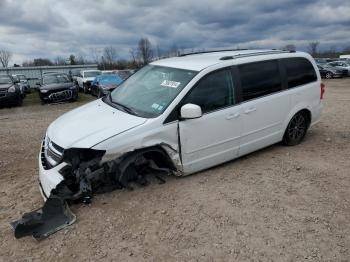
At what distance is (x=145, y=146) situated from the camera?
14.0 feet

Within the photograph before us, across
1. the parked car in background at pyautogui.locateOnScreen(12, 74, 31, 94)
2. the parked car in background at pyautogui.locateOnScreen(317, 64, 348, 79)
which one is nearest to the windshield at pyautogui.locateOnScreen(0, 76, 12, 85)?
the parked car in background at pyautogui.locateOnScreen(12, 74, 31, 94)

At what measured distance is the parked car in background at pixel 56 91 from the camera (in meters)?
16.4

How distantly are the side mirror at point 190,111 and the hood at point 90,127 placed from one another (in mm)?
505

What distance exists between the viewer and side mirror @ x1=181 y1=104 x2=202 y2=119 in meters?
4.32

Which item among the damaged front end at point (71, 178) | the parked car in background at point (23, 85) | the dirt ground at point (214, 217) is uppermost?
the parked car in background at point (23, 85)

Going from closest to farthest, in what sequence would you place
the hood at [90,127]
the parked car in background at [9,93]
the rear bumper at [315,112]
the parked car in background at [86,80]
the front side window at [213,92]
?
the hood at [90,127] < the front side window at [213,92] < the rear bumper at [315,112] < the parked car in background at [9,93] < the parked car in background at [86,80]

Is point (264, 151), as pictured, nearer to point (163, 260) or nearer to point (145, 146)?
point (145, 146)

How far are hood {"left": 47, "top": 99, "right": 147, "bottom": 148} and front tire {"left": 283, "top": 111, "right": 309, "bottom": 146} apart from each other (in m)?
2.99

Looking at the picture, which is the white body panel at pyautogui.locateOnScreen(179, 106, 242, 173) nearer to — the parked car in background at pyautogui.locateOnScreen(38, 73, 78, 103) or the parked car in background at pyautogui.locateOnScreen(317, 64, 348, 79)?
the parked car in background at pyautogui.locateOnScreen(38, 73, 78, 103)

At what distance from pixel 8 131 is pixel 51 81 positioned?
9027 millimetres

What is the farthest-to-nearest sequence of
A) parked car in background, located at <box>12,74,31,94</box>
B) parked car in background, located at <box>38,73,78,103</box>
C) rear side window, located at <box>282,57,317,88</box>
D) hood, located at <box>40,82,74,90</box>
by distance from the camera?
parked car in background, located at <box>12,74,31,94</box> < hood, located at <box>40,82,74,90</box> < parked car in background, located at <box>38,73,78,103</box> < rear side window, located at <box>282,57,317,88</box>

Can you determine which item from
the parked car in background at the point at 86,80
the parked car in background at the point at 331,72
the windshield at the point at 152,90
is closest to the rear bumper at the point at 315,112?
the windshield at the point at 152,90

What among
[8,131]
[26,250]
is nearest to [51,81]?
[8,131]

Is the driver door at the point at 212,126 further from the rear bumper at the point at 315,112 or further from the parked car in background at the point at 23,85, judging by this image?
the parked car in background at the point at 23,85
